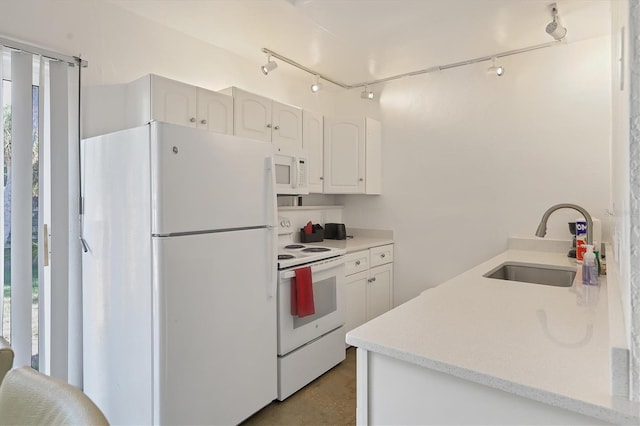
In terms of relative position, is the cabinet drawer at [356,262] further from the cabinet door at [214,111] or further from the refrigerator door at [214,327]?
the cabinet door at [214,111]

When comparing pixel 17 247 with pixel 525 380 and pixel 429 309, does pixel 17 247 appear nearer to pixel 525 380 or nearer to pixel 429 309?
pixel 429 309

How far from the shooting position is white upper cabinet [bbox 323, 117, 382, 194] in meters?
3.46

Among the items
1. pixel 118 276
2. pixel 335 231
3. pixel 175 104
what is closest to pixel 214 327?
pixel 118 276

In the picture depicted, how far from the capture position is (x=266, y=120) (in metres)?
2.79

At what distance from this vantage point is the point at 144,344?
169 cm

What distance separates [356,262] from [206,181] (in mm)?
1629

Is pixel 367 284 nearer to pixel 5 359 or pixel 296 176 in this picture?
pixel 296 176

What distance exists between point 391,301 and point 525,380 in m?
2.88

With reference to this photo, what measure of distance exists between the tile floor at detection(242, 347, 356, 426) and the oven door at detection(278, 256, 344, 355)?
0.32 m

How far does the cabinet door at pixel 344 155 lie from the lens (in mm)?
3459

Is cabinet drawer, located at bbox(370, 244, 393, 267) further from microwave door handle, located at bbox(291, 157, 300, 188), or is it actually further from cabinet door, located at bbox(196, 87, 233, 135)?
cabinet door, located at bbox(196, 87, 233, 135)

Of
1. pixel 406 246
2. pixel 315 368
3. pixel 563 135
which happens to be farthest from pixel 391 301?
pixel 563 135

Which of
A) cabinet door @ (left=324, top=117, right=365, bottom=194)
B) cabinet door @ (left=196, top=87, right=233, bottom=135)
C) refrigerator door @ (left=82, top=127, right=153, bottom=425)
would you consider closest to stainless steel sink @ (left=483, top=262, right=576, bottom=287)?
cabinet door @ (left=324, top=117, right=365, bottom=194)

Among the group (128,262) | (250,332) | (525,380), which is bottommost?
(250,332)
